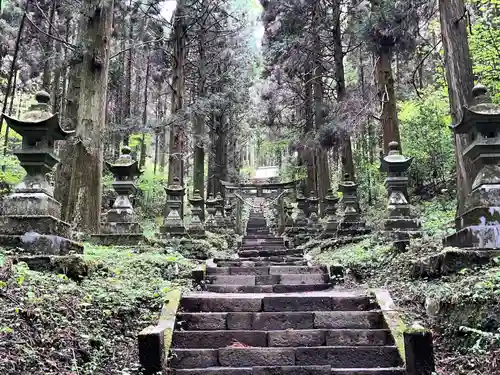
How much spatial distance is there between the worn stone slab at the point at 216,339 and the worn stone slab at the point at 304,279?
8.45 feet

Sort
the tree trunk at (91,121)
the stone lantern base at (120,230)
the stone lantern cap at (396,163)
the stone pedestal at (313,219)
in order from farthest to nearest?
1. the stone pedestal at (313,219)
2. the stone lantern cap at (396,163)
3. the stone lantern base at (120,230)
4. the tree trunk at (91,121)

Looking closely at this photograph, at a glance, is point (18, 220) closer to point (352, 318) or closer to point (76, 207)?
point (76, 207)

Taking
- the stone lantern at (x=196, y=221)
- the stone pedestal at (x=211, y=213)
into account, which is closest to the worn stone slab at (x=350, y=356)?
the stone lantern at (x=196, y=221)

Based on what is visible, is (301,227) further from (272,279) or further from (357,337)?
(357,337)

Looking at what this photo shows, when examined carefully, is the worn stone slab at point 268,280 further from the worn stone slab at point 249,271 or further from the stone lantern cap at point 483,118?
the stone lantern cap at point 483,118

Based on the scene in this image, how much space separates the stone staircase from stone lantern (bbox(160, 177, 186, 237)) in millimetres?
5323

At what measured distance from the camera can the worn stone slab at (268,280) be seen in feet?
25.4

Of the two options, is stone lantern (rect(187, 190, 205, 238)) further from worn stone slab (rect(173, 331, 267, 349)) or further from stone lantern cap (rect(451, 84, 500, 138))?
stone lantern cap (rect(451, 84, 500, 138))

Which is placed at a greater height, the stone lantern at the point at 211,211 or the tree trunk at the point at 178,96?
the tree trunk at the point at 178,96

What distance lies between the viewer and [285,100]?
70.6 ft

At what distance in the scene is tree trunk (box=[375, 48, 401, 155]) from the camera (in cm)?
1225

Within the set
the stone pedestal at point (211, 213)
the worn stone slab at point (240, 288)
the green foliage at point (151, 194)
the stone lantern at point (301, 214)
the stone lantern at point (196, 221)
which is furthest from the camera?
the green foliage at point (151, 194)

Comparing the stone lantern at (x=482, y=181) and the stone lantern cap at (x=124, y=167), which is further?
the stone lantern cap at (x=124, y=167)

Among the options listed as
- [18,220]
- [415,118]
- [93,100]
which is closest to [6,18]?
[93,100]
